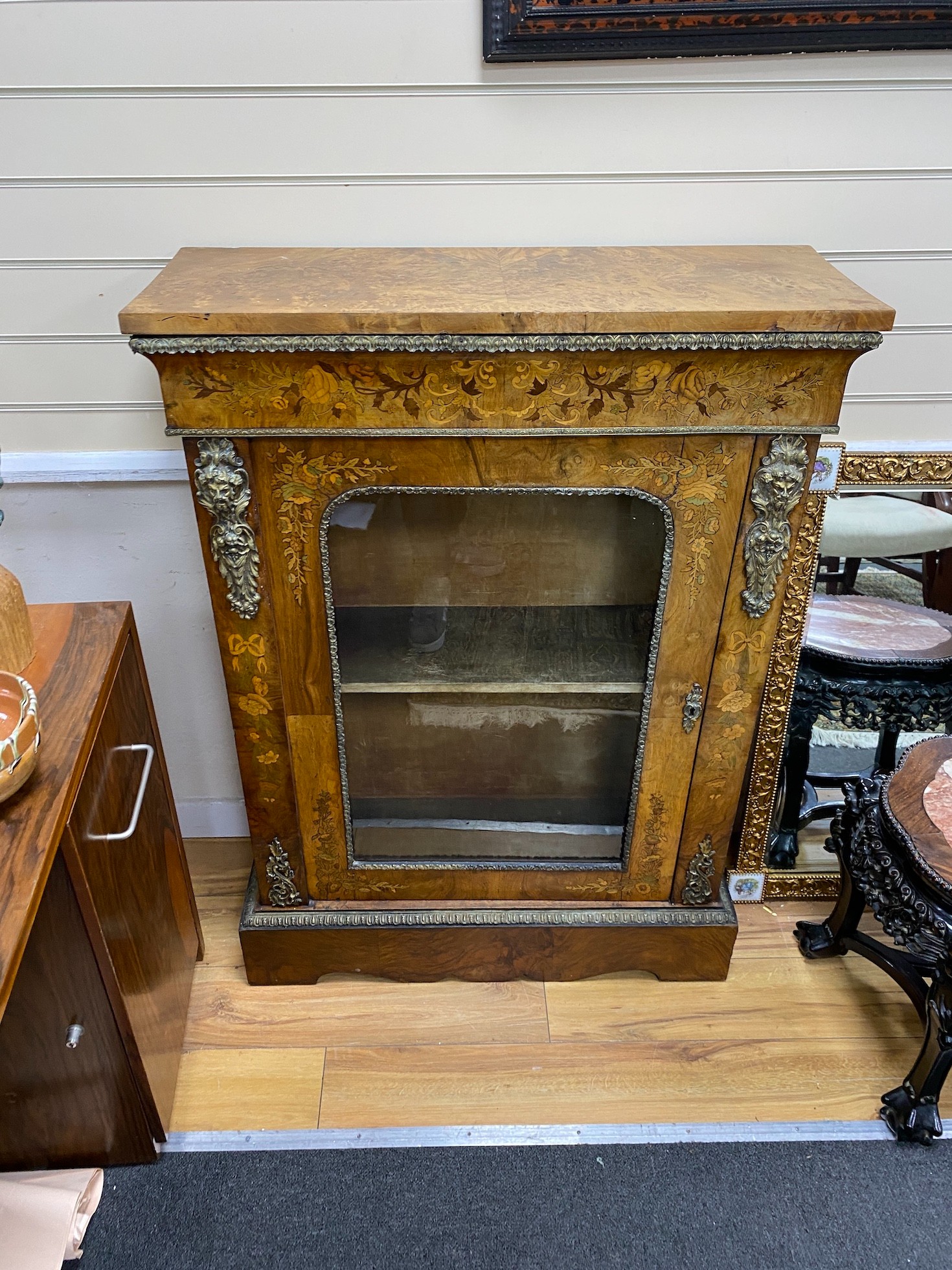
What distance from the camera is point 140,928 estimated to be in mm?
1162

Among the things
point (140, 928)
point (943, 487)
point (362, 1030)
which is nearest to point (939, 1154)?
point (362, 1030)

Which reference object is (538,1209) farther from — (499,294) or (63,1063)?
(499,294)

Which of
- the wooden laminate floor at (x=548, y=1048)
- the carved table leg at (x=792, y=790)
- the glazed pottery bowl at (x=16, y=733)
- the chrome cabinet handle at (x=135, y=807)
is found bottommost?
the wooden laminate floor at (x=548, y=1048)

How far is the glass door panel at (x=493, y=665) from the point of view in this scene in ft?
3.69

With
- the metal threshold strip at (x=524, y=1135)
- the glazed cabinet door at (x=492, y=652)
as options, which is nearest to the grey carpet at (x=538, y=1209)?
the metal threshold strip at (x=524, y=1135)

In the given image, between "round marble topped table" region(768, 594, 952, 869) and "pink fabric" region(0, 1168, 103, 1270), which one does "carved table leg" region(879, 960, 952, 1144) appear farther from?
"pink fabric" region(0, 1168, 103, 1270)

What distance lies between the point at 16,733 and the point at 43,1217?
2.30 ft

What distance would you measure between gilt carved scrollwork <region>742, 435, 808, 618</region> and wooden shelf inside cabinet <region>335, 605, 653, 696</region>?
5.9 inches

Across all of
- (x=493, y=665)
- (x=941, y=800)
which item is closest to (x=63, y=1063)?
(x=493, y=665)

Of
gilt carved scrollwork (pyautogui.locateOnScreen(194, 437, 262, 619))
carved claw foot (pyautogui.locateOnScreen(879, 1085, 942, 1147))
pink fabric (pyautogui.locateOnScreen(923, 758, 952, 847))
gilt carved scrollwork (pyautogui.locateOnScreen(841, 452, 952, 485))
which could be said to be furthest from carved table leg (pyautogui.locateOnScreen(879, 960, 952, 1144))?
gilt carved scrollwork (pyautogui.locateOnScreen(194, 437, 262, 619))

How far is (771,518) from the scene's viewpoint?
42.7 inches

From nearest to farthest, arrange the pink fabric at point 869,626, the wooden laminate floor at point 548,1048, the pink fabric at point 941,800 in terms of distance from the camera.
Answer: the pink fabric at point 941,800 → the wooden laminate floor at point 548,1048 → the pink fabric at point 869,626

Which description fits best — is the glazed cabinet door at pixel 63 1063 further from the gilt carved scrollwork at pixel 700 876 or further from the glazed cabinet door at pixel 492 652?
the gilt carved scrollwork at pixel 700 876

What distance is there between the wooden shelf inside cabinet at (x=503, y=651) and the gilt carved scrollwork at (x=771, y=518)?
0.15 metres
